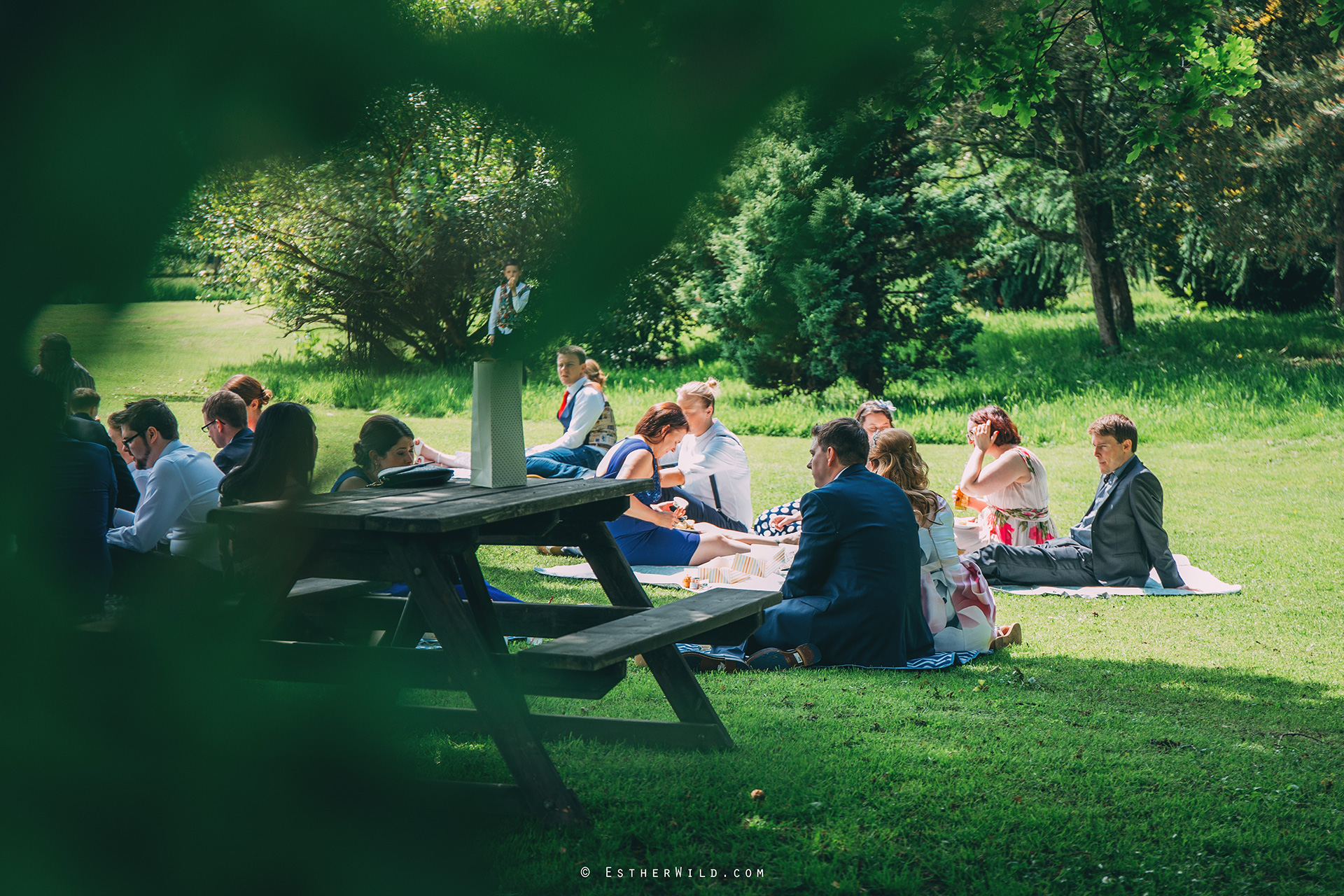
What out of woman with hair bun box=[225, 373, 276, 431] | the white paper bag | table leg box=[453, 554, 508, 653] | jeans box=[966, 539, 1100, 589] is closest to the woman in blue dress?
jeans box=[966, 539, 1100, 589]

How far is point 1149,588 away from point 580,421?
4183mm

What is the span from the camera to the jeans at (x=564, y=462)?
8.09 m

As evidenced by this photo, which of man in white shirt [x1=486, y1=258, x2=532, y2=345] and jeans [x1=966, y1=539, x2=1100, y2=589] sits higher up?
man in white shirt [x1=486, y1=258, x2=532, y2=345]

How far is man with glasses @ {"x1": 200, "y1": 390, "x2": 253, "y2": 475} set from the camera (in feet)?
3.44

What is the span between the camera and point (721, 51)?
29.4 inches

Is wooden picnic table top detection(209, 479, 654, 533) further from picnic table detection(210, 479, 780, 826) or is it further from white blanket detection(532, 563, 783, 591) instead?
white blanket detection(532, 563, 783, 591)

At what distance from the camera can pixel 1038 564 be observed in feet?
23.1

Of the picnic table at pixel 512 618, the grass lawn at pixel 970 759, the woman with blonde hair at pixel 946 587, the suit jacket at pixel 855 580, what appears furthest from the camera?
the woman with blonde hair at pixel 946 587

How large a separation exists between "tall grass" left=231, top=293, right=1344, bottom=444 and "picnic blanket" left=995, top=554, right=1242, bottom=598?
15.7 ft

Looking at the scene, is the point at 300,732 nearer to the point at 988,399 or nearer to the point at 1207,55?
the point at 1207,55

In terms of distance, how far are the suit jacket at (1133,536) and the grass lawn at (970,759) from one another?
288 mm

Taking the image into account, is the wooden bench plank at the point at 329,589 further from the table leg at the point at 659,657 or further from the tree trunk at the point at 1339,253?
the tree trunk at the point at 1339,253

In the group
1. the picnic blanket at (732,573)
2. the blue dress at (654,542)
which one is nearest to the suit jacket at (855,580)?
the picnic blanket at (732,573)

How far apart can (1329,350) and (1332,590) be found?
41.6 feet
